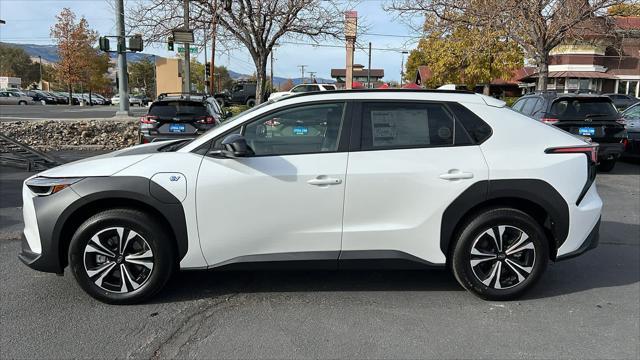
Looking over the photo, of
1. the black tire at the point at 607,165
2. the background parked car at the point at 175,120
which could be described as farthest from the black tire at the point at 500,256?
the black tire at the point at 607,165

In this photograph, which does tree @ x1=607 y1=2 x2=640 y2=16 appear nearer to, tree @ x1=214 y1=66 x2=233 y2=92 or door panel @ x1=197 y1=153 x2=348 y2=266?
door panel @ x1=197 y1=153 x2=348 y2=266

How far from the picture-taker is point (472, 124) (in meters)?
4.11

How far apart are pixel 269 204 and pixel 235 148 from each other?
1.63 ft

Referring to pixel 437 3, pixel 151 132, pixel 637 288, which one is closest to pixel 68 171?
pixel 637 288

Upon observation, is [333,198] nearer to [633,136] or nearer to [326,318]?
[326,318]

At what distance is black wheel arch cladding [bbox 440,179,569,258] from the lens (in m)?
3.97

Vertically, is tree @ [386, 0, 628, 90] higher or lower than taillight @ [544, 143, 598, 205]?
higher

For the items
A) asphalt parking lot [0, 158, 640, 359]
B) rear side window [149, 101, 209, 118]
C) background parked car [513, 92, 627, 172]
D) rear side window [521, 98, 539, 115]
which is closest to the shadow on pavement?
asphalt parking lot [0, 158, 640, 359]

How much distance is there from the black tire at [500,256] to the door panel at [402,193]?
268mm

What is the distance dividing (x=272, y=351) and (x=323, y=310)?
72 centimetres

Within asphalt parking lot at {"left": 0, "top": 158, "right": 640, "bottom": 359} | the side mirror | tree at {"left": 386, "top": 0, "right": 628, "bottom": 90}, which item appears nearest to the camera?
asphalt parking lot at {"left": 0, "top": 158, "right": 640, "bottom": 359}

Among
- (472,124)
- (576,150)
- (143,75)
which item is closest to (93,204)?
(472,124)

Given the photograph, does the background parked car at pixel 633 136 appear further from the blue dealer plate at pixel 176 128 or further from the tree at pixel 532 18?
the blue dealer plate at pixel 176 128

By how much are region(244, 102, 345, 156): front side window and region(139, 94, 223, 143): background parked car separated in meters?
6.53
